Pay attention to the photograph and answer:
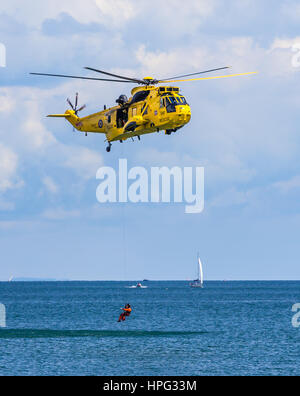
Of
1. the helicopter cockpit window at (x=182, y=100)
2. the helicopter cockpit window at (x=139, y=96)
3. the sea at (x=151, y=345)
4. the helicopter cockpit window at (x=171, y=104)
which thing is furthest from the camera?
the sea at (x=151, y=345)

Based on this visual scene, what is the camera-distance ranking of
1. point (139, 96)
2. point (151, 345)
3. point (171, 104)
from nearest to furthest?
1. point (171, 104)
2. point (139, 96)
3. point (151, 345)

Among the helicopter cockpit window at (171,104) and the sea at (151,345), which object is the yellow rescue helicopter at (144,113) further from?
the sea at (151,345)

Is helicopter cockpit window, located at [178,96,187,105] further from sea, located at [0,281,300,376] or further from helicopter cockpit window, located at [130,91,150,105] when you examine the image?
sea, located at [0,281,300,376]

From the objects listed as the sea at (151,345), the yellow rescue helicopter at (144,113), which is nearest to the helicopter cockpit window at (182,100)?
the yellow rescue helicopter at (144,113)

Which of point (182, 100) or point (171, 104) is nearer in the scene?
point (171, 104)

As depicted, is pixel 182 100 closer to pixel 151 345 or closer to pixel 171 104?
pixel 171 104

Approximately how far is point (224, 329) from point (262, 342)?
21.5 m

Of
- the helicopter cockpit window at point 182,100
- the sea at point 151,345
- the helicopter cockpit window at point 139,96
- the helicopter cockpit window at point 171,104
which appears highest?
the helicopter cockpit window at point 139,96

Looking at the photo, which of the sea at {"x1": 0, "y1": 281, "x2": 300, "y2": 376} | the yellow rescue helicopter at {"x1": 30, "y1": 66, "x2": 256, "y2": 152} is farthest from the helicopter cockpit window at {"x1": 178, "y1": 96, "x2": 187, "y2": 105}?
the sea at {"x1": 0, "y1": 281, "x2": 300, "y2": 376}

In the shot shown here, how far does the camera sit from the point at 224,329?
142500 mm

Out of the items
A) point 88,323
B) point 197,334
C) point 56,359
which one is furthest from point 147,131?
point 88,323

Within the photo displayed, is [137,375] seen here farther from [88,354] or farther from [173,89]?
[173,89]

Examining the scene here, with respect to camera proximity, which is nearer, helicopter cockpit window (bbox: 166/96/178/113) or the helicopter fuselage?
helicopter cockpit window (bbox: 166/96/178/113)

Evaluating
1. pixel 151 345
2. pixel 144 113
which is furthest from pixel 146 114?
pixel 151 345
